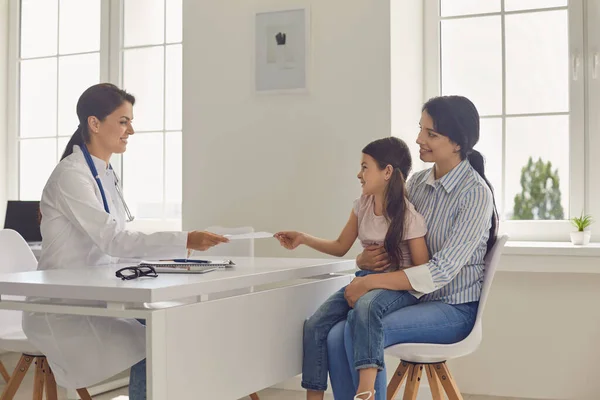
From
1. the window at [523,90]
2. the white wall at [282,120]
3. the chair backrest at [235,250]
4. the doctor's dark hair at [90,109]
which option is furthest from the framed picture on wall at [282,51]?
the doctor's dark hair at [90,109]

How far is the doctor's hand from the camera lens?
2.34 m

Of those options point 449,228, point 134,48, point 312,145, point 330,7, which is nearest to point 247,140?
point 312,145

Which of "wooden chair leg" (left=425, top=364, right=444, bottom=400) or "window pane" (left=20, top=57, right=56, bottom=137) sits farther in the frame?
Result: "window pane" (left=20, top=57, right=56, bottom=137)

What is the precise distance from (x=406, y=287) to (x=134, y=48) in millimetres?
2722

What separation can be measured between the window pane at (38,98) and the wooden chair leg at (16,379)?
8.25 feet

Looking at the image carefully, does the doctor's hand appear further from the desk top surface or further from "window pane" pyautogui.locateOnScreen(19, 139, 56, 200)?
"window pane" pyautogui.locateOnScreen(19, 139, 56, 200)

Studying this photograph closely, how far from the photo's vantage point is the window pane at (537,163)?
3592mm

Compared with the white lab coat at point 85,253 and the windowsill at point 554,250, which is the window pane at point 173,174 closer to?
the white lab coat at point 85,253

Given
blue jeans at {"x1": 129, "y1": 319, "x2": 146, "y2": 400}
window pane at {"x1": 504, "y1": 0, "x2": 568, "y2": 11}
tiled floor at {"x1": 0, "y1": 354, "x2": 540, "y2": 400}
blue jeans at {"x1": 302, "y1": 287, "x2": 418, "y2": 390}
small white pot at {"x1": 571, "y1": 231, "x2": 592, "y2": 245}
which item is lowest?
tiled floor at {"x1": 0, "y1": 354, "x2": 540, "y2": 400}

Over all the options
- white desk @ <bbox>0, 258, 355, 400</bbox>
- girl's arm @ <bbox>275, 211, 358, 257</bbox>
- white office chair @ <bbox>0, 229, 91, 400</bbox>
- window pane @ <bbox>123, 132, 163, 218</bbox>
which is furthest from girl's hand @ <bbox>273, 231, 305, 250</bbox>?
window pane @ <bbox>123, 132, 163, 218</bbox>

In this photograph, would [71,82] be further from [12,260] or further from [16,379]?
[16,379]

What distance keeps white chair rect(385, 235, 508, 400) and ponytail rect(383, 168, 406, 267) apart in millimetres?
272

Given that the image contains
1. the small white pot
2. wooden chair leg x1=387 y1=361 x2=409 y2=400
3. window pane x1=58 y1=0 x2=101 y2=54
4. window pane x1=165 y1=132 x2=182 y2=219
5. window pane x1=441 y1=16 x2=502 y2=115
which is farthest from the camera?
window pane x1=58 y1=0 x2=101 y2=54

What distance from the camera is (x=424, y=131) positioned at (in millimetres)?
2506
